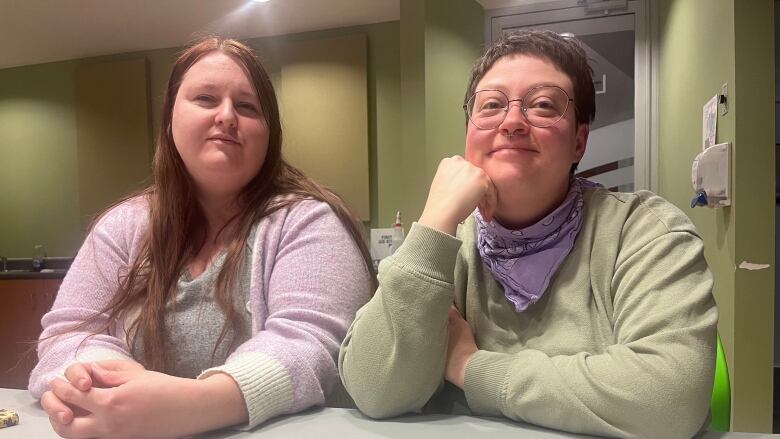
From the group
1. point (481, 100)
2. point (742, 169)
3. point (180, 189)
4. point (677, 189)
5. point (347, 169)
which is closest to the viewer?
point (481, 100)

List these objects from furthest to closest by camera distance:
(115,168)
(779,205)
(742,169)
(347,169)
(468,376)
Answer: (115,168) < (347,169) < (779,205) < (742,169) < (468,376)

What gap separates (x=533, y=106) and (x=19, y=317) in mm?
3880

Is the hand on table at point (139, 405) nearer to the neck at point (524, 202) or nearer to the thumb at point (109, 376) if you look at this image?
the thumb at point (109, 376)

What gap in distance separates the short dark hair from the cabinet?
3.54 meters

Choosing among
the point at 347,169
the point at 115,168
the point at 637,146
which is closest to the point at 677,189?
the point at 637,146

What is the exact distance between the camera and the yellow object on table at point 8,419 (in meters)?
0.80

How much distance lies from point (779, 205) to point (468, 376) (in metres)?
2.41

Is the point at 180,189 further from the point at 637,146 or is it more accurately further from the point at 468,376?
the point at 637,146

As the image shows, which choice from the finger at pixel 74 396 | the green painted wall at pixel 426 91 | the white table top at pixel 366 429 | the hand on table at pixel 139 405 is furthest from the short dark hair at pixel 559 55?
the green painted wall at pixel 426 91

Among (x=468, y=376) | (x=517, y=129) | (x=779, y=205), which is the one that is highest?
(x=517, y=129)

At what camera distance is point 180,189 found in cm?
118

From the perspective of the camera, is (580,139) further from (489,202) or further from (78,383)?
(78,383)

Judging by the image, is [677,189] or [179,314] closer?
[179,314]

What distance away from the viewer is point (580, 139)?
99cm
